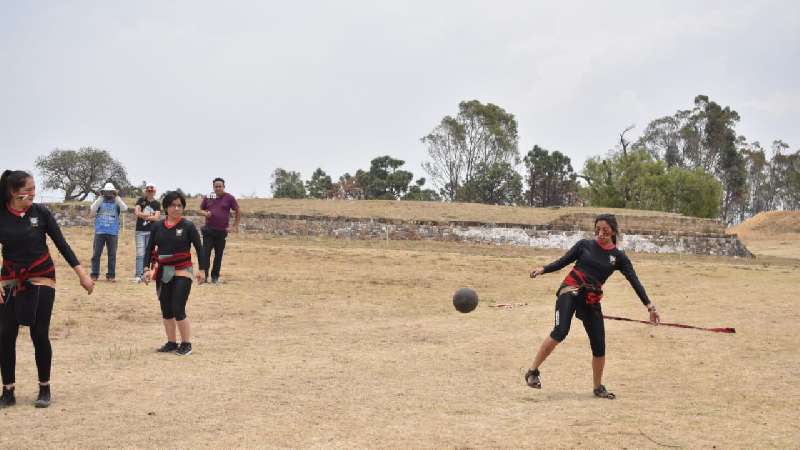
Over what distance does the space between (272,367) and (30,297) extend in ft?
8.68

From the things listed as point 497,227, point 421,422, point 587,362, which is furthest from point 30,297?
point 497,227

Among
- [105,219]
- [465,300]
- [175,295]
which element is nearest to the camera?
[175,295]

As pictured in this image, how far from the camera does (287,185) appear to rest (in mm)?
65875

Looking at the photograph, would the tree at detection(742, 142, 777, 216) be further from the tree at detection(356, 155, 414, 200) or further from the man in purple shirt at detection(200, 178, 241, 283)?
the man in purple shirt at detection(200, 178, 241, 283)

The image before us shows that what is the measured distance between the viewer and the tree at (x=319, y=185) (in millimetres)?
68938

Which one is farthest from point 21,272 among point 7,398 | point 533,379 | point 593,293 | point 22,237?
point 593,293

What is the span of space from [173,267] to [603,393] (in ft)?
15.0

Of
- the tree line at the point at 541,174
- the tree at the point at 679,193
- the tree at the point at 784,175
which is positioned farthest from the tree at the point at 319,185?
the tree at the point at 784,175

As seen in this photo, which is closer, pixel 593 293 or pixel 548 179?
pixel 593 293

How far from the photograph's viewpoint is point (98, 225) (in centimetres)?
1363

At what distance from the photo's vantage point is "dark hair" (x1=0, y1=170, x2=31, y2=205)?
6.21 metres

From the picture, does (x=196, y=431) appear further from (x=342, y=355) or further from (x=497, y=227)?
(x=497, y=227)

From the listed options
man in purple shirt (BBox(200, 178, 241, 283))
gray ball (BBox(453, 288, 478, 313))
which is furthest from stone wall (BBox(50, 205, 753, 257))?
gray ball (BBox(453, 288, 478, 313))

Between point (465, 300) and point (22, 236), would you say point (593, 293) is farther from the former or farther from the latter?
point (22, 236)
